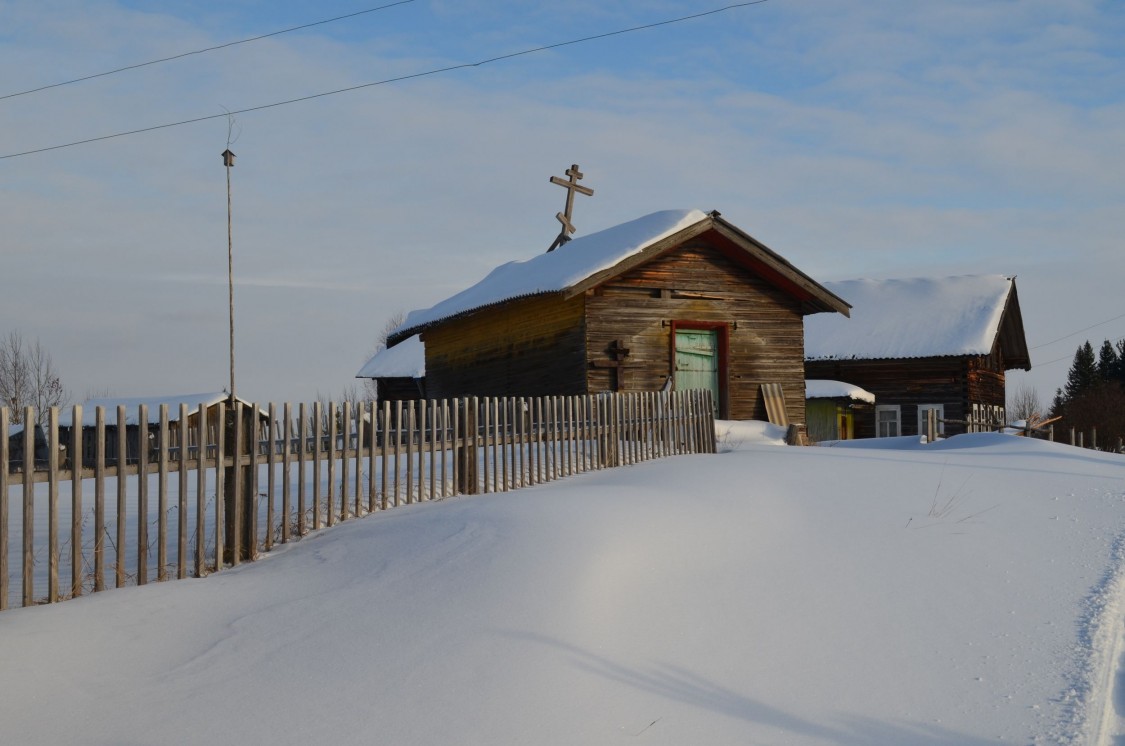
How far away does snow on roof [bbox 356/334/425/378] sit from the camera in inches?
1586

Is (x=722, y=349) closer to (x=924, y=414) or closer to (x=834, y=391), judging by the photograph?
(x=834, y=391)

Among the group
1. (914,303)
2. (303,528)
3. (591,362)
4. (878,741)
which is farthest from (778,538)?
(914,303)

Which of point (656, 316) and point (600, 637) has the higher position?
point (656, 316)

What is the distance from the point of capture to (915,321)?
36.6m

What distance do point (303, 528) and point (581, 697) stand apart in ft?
15.6

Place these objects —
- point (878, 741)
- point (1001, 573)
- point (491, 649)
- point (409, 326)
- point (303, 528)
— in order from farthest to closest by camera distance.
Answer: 1. point (409, 326)
2. point (303, 528)
3. point (1001, 573)
4. point (491, 649)
5. point (878, 741)

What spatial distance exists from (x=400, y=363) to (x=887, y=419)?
19043 mm

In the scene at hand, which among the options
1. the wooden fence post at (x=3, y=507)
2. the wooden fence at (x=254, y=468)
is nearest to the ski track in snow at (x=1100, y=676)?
the wooden fence at (x=254, y=468)

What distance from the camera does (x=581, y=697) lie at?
564cm

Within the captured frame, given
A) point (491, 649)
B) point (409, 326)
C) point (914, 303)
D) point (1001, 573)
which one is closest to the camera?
point (491, 649)

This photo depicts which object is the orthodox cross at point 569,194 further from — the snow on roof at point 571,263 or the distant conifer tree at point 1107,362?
the distant conifer tree at point 1107,362

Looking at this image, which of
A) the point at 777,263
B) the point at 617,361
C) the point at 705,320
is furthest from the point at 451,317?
the point at 777,263

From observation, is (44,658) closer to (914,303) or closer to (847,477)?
(847,477)

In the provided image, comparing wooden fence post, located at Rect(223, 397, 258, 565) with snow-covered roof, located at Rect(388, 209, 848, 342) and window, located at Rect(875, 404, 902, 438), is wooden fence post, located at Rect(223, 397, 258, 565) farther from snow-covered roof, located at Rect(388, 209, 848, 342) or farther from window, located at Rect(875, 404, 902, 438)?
window, located at Rect(875, 404, 902, 438)
